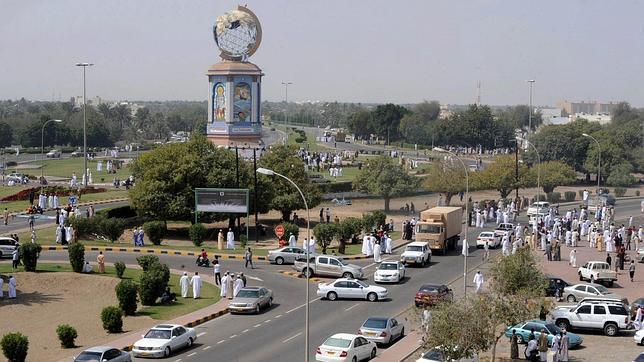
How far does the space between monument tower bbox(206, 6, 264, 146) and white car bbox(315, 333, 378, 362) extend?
63540 mm

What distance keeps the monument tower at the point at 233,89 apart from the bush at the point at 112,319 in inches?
2303

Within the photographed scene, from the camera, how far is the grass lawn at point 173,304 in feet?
114

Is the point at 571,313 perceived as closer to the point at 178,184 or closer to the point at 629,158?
the point at 178,184

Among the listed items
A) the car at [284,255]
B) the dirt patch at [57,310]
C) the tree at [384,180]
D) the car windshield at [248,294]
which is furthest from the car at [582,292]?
the tree at [384,180]

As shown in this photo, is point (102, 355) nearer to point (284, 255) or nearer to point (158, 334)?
point (158, 334)

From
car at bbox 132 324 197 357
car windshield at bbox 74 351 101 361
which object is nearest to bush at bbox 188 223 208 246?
car at bbox 132 324 197 357

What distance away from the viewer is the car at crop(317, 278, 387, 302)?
36844mm

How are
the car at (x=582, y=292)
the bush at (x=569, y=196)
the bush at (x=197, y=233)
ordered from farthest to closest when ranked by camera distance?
the bush at (x=569, y=196) → the bush at (x=197, y=233) → the car at (x=582, y=292)

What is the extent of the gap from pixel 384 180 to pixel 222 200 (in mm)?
18475

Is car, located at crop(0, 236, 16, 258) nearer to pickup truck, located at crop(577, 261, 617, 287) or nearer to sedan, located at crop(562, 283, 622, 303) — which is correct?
sedan, located at crop(562, 283, 622, 303)

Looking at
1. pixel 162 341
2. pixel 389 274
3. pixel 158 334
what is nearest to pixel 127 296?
pixel 158 334

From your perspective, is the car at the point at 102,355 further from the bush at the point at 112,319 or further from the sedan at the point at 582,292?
the sedan at the point at 582,292

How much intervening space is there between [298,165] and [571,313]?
31745mm

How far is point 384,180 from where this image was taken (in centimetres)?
6900
